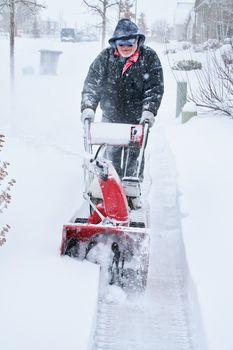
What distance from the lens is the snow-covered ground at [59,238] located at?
2705 mm

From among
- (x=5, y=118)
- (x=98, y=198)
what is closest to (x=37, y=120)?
(x=5, y=118)

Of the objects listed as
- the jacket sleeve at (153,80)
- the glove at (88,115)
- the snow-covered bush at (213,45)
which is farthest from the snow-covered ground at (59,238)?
the snow-covered bush at (213,45)

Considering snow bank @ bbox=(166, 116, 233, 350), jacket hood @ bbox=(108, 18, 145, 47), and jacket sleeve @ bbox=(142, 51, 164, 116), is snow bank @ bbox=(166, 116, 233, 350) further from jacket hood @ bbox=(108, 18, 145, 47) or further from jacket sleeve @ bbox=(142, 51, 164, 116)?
jacket hood @ bbox=(108, 18, 145, 47)

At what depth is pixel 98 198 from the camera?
374cm

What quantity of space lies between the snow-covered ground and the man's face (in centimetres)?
116

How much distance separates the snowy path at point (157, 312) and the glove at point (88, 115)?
1.25 m

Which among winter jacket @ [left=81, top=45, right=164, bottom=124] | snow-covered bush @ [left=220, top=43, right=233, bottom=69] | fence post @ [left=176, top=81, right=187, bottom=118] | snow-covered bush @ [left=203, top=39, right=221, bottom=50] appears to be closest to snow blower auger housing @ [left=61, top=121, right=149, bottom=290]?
winter jacket @ [left=81, top=45, right=164, bottom=124]

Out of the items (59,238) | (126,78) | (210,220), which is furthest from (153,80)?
(59,238)

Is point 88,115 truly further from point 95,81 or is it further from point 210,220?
point 210,220

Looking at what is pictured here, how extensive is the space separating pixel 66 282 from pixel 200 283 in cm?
87

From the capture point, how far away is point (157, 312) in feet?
10.8

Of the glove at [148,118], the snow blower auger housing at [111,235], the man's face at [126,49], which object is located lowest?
the snow blower auger housing at [111,235]

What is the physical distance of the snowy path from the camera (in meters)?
2.94

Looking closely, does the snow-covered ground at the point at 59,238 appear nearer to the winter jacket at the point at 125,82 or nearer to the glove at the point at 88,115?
the glove at the point at 88,115
